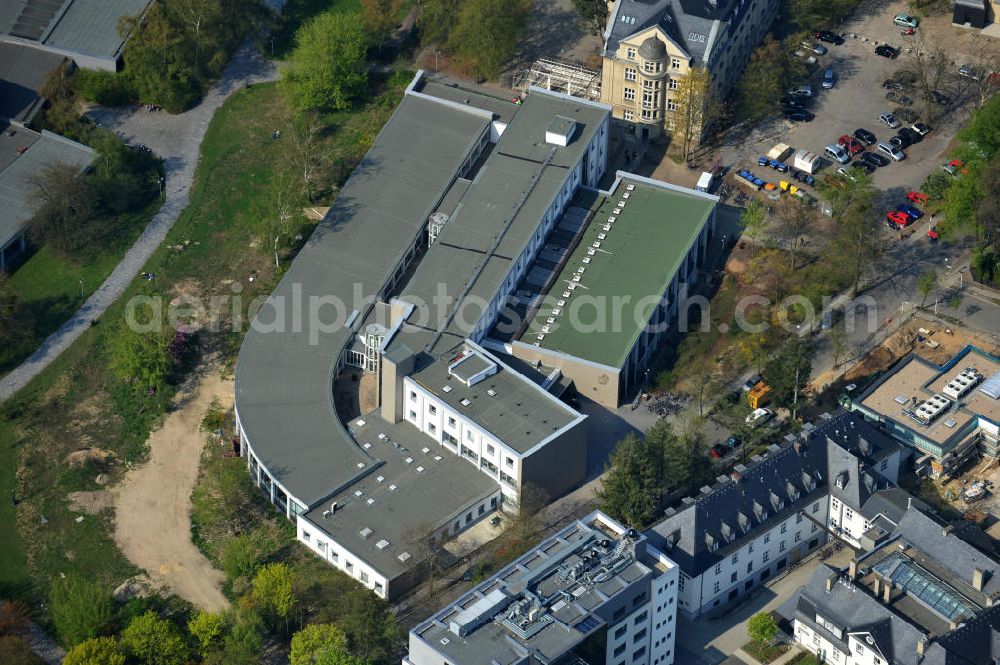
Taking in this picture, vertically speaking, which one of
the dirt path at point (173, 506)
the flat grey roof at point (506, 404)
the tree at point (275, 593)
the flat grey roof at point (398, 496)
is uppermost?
the flat grey roof at point (506, 404)

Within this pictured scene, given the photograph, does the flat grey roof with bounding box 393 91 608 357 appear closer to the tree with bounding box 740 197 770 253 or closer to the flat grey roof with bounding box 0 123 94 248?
the tree with bounding box 740 197 770 253

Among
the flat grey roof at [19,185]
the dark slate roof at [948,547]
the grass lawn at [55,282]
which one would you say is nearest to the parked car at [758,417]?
the dark slate roof at [948,547]

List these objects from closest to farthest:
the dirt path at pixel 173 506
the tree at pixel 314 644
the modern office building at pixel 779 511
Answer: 1. the tree at pixel 314 644
2. the modern office building at pixel 779 511
3. the dirt path at pixel 173 506

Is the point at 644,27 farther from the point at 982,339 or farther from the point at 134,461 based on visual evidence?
the point at 134,461

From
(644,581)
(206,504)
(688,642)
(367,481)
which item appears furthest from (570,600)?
(206,504)

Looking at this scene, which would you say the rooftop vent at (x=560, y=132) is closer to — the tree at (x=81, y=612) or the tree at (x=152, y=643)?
the tree at (x=81, y=612)

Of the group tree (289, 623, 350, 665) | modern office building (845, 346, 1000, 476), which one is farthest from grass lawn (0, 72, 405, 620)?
modern office building (845, 346, 1000, 476)
